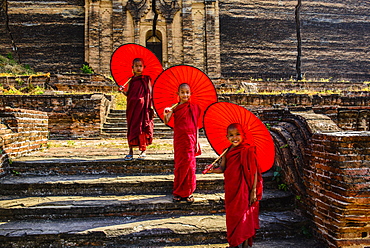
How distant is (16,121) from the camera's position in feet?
14.4

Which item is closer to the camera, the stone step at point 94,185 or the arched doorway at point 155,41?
the stone step at point 94,185

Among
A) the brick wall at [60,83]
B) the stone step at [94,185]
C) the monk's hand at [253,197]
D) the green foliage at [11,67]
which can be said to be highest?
the green foliage at [11,67]

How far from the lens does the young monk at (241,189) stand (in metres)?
2.50

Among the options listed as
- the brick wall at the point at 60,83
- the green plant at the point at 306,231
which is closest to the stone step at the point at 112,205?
the green plant at the point at 306,231

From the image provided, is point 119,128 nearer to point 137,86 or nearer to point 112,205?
point 137,86

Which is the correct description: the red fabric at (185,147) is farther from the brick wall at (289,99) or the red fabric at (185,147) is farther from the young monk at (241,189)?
the brick wall at (289,99)

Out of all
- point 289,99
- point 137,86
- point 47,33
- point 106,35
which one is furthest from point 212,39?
point 137,86

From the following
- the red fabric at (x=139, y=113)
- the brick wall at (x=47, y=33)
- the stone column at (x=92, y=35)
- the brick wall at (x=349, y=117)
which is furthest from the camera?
the brick wall at (x=47, y=33)

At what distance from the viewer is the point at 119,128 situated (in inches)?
301

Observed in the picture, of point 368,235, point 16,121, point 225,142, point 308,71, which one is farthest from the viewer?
point 308,71

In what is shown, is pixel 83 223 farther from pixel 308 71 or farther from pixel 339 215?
pixel 308 71

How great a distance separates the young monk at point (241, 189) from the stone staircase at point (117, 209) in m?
0.42

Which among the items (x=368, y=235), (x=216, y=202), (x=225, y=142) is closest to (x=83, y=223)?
(x=216, y=202)

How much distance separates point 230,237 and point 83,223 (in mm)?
1629
